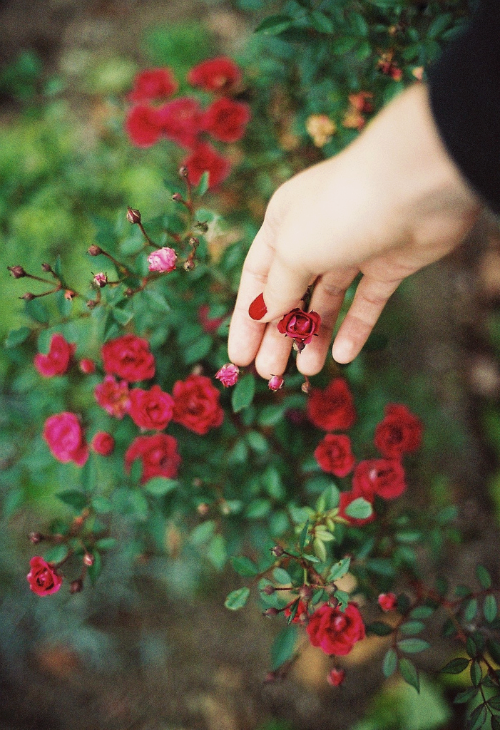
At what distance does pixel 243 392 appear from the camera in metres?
1.14

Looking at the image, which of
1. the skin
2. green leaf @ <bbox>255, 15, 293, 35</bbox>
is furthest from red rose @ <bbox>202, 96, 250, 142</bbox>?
the skin

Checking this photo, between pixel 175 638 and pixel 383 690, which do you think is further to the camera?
pixel 175 638

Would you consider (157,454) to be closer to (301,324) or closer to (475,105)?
(301,324)

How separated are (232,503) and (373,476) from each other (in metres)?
0.36

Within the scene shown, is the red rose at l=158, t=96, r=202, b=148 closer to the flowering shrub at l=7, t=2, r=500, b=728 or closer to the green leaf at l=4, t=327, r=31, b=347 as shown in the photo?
the flowering shrub at l=7, t=2, r=500, b=728

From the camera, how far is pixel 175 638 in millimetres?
1921

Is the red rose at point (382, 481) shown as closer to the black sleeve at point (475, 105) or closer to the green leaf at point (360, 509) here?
the green leaf at point (360, 509)

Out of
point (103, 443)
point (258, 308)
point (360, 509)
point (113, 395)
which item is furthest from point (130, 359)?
point (360, 509)

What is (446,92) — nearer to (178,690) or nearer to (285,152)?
(285,152)

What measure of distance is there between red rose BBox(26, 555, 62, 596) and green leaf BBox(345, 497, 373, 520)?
62 centimetres

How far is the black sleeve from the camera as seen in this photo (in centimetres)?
77

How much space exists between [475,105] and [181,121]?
107cm

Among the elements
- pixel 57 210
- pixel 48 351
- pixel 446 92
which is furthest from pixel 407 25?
pixel 57 210

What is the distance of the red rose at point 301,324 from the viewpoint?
97 centimetres
